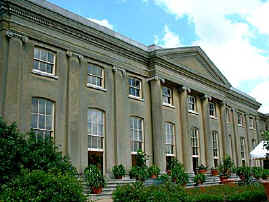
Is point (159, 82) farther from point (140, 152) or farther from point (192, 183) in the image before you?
point (192, 183)

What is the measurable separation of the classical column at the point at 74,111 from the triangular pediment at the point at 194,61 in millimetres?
7555

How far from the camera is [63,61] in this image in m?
18.6

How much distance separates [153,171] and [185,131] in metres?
5.87

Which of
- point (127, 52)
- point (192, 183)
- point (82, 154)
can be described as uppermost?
point (127, 52)

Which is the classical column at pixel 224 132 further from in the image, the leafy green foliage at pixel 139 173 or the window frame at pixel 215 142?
the leafy green foliage at pixel 139 173

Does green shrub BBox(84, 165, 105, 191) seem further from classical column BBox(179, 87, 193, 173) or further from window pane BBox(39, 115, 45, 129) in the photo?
classical column BBox(179, 87, 193, 173)

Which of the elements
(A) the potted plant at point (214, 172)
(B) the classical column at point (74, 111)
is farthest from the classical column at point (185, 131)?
(B) the classical column at point (74, 111)

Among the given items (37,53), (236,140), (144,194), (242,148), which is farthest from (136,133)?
(242,148)

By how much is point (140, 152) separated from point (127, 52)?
22.6 ft

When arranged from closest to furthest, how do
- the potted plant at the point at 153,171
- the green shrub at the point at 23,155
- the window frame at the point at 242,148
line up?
the green shrub at the point at 23,155 → the potted plant at the point at 153,171 → the window frame at the point at 242,148

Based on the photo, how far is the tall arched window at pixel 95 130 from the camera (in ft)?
63.4

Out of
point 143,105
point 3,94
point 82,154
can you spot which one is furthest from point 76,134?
point 143,105

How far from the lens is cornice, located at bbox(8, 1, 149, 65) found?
55.5 ft

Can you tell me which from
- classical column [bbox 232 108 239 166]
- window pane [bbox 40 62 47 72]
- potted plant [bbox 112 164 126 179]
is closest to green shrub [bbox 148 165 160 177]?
potted plant [bbox 112 164 126 179]
